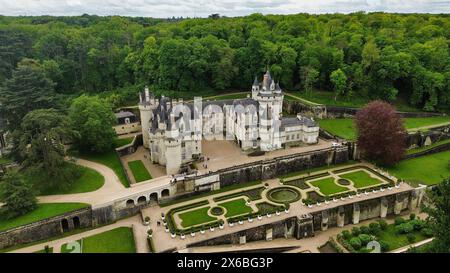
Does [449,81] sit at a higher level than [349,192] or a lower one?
higher

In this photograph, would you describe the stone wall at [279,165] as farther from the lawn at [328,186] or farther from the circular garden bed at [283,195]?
the lawn at [328,186]

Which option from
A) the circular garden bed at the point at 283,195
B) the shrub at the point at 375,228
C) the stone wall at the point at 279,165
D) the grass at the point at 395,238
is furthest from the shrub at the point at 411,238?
the stone wall at the point at 279,165

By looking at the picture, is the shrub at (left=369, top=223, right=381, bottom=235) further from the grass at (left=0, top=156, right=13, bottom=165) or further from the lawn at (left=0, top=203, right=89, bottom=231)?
the grass at (left=0, top=156, right=13, bottom=165)

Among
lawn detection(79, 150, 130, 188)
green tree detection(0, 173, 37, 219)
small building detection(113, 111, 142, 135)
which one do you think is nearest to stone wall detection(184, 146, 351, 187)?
lawn detection(79, 150, 130, 188)

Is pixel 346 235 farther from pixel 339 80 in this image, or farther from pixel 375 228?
pixel 339 80

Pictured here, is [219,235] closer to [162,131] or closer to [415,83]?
[162,131]
